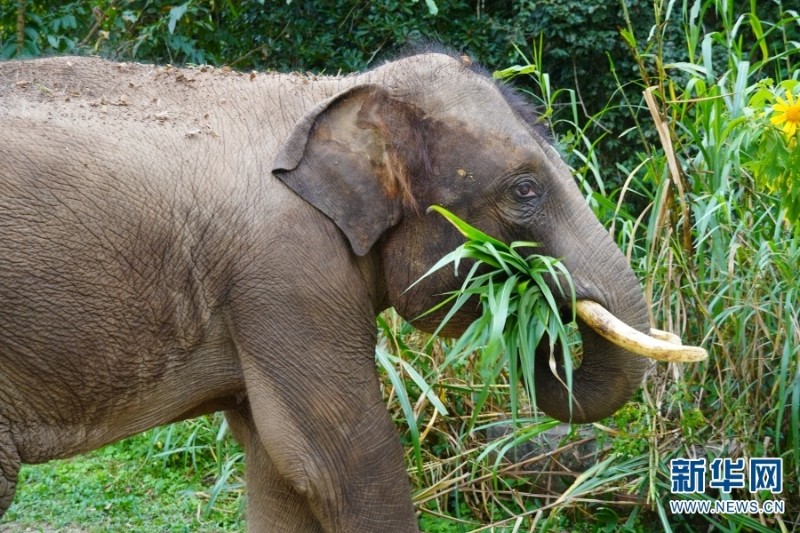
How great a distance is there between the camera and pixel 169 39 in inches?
331

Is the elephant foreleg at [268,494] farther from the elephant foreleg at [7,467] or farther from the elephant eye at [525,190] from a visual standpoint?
the elephant eye at [525,190]

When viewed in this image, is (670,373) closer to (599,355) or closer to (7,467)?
(599,355)

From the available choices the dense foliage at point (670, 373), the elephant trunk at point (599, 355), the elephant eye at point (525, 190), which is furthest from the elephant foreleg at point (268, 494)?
the elephant eye at point (525, 190)

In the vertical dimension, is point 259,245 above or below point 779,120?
below

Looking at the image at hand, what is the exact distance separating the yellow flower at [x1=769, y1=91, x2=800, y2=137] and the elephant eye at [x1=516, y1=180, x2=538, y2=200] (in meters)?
0.95

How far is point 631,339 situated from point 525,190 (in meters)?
0.65

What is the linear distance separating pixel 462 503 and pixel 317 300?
2.05 m

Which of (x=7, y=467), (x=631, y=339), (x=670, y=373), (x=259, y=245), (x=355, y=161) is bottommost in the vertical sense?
(x=670, y=373)

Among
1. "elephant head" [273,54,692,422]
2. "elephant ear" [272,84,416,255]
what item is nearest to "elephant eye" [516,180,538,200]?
"elephant head" [273,54,692,422]

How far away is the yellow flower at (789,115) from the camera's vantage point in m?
4.10

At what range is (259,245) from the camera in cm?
377

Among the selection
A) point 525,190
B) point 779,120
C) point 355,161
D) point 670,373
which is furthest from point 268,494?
point 779,120

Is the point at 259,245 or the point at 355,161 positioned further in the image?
the point at 355,161

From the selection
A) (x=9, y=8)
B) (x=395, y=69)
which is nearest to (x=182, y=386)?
(x=395, y=69)
